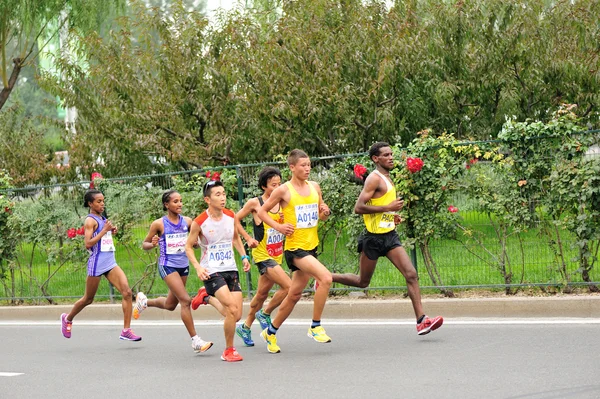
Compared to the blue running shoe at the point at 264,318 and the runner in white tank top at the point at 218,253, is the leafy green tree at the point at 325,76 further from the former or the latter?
the runner in white tank top at the point at 218,253

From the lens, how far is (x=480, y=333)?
10.5 metres

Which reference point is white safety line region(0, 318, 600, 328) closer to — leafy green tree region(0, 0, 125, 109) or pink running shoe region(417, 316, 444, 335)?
pink running shoe region(417, 316, 444, 335)

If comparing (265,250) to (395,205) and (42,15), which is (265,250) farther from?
(42,15)

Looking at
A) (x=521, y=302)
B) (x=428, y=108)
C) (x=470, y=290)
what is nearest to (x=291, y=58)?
(x=428, y=108)

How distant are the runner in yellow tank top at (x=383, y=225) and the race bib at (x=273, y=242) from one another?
2.76 feet

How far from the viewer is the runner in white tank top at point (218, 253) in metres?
9.73

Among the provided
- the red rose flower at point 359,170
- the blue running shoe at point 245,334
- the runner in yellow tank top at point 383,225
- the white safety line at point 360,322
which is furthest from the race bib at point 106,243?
the runner in yellow tank top at point 383,225

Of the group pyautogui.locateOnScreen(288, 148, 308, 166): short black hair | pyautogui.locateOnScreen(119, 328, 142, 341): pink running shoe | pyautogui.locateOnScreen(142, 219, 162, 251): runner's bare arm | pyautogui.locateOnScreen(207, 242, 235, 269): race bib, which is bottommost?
pyautogui.locateOnScreen(119, 328, 142, 341): pink running shoe

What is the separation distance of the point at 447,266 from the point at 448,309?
91 cm

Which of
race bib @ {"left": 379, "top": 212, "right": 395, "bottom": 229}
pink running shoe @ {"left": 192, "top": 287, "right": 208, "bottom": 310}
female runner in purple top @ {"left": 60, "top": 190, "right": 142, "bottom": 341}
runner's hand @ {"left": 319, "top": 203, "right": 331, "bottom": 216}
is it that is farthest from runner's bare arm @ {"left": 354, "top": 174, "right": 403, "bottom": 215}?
female runner in purple top @ {"left": 60, "top": 190, "right": 142, "bottom": 341}

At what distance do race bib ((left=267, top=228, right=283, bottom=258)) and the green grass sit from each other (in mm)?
2956

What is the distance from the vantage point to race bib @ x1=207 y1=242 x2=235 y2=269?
32.4ft

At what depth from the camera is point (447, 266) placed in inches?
508

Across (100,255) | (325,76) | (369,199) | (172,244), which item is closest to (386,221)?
(369,199)
